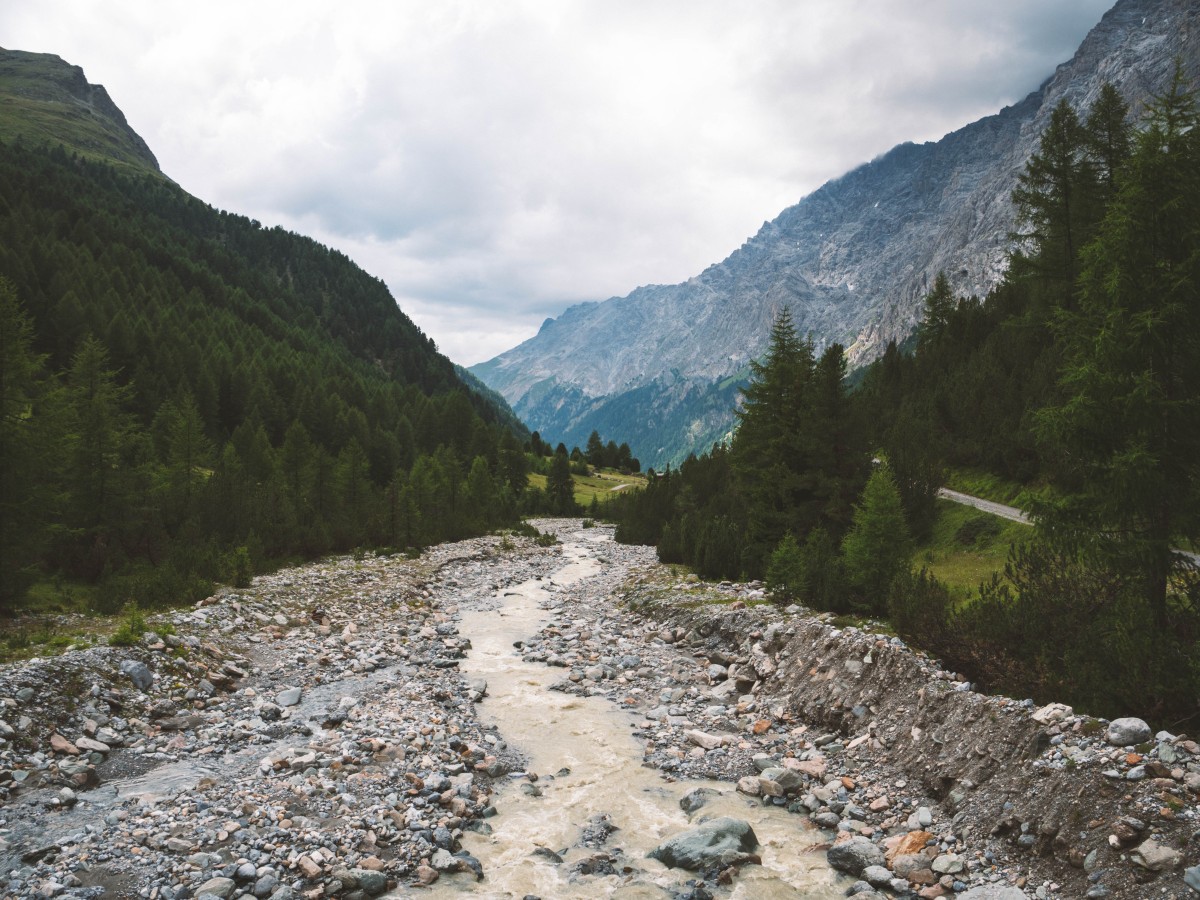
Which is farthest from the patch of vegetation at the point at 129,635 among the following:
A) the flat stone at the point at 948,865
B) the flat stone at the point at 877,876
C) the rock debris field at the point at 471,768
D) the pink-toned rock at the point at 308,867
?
the flat stone at the point at 948,865

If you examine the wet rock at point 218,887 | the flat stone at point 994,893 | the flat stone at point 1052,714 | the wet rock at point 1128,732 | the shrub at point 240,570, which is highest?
the shrub at point 240,570

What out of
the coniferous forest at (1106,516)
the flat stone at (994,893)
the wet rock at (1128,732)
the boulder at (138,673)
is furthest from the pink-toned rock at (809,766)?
the boulder at (138,673)

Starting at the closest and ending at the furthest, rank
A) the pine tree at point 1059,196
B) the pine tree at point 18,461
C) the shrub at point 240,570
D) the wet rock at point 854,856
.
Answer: the wet rock at point 854,856 < the pine tree at point 18,461 < the shrub at point 240,570 < the pine tree at point 1059,196

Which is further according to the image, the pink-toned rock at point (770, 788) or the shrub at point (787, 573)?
the shrub at point (787, 573)

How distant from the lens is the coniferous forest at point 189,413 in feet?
66.2

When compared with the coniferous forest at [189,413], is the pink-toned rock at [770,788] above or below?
below

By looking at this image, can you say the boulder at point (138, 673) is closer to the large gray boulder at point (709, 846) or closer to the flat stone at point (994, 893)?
the large gray boulder at point (709, 846)

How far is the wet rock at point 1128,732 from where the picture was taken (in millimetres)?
7961

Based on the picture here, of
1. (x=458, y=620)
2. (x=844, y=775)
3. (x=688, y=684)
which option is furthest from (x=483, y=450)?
(x=844, y=775)

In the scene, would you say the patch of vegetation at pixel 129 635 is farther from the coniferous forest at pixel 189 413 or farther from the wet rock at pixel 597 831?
the wet rock at pixel 597 831

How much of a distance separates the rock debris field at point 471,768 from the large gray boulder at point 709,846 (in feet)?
0.18

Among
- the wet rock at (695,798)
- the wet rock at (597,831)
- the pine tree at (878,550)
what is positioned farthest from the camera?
the pine tree at (878,550)

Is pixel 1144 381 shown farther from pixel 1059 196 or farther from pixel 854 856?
pixel 1059 196

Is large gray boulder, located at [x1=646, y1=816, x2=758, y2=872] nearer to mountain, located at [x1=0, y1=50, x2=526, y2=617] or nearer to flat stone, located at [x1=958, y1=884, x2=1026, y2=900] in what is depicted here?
flat stone, located at [x1=958, y1=884, x2=1026, y2=900]
